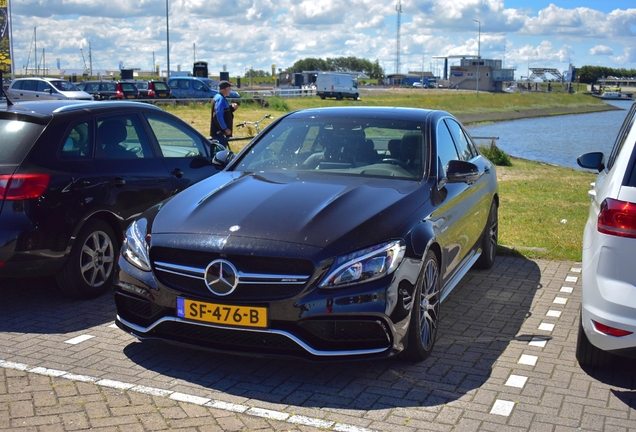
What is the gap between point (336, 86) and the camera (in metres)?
61.6

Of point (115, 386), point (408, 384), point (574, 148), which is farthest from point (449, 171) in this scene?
point (574, 148)

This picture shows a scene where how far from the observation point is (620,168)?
14.7 ft

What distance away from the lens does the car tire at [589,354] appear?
16.1 feet

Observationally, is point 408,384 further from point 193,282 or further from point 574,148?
point 574,148

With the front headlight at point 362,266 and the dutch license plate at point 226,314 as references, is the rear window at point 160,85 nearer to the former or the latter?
the dutch license plate at point 226,314

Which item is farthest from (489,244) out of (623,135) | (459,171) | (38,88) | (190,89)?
(190,89)

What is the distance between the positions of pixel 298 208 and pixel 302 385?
115 centimetres

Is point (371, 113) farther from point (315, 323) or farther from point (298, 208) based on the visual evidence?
point (315, 323)

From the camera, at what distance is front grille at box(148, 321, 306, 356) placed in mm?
4504

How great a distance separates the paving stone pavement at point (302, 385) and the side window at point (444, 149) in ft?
4.11

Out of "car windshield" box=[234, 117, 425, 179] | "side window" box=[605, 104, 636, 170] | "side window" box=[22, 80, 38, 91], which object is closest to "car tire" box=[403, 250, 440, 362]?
"car windshield" box=[234, 117, 425, 179]

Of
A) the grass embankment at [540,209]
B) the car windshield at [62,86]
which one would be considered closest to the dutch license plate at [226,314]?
the grass embankment at [540,209]

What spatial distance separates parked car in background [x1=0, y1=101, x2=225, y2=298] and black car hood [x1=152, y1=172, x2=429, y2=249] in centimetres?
124

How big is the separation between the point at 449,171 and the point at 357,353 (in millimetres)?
1959
